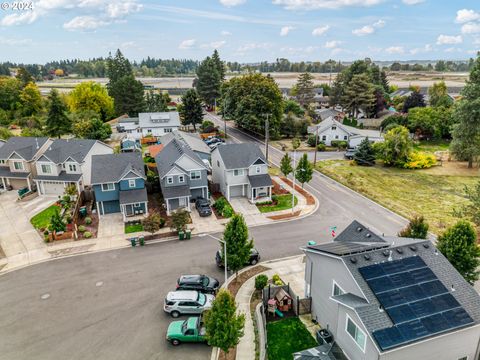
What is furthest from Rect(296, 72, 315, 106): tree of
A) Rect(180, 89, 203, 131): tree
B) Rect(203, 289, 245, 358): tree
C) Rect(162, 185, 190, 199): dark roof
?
Rect(203, 289, 245, 358): tree

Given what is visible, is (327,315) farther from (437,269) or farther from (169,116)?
(169,116)

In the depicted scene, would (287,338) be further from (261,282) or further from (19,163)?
(19,163)

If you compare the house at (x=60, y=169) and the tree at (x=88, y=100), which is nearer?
the house at (x=60, y=169)

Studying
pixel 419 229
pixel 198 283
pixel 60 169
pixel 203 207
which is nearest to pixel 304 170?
pixel 203 207

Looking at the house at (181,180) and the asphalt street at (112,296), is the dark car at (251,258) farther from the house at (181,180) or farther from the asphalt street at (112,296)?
the house at (181,180)

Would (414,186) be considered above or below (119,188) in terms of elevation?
below

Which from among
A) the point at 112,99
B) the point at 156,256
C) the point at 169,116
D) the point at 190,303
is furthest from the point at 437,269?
the point at 112,99

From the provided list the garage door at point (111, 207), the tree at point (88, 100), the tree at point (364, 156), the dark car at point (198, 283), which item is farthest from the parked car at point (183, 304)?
the tree at point (88, 100)
